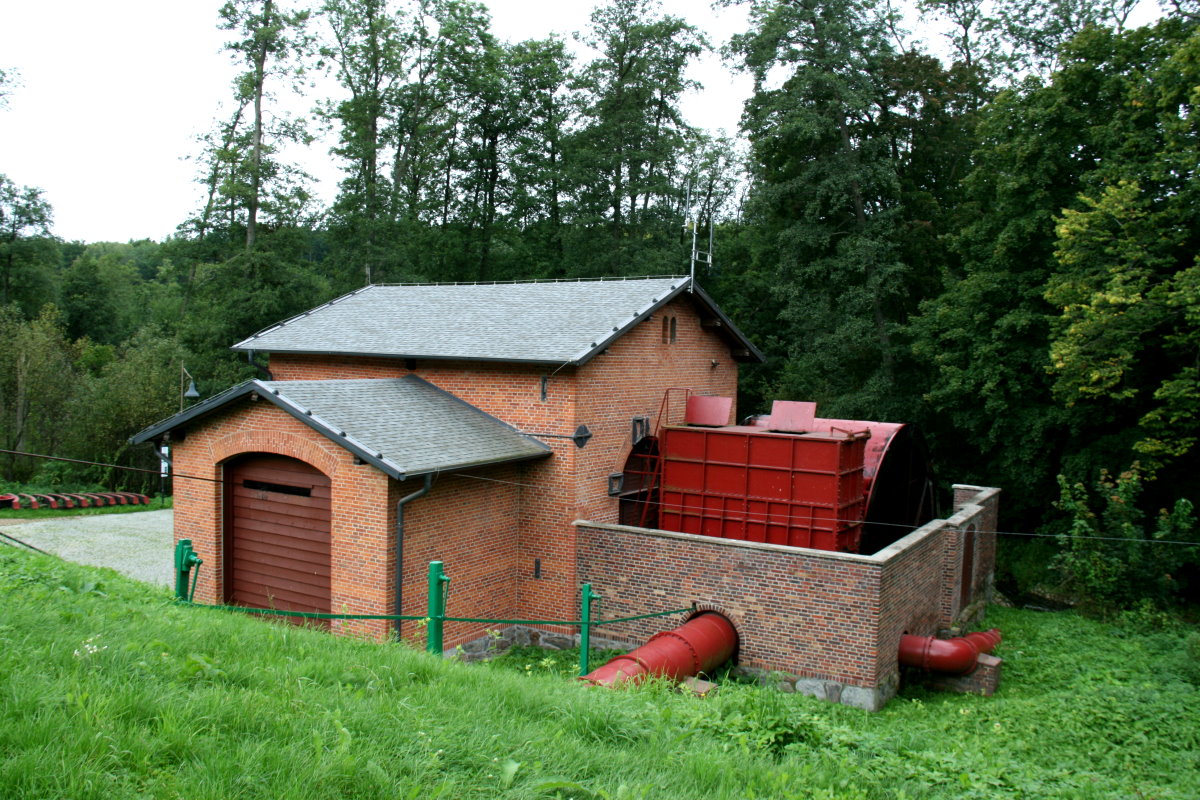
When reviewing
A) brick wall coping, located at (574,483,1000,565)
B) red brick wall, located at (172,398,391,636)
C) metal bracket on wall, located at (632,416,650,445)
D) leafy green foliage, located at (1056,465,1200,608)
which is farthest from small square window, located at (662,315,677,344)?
leafy green foliage, located at (1056,465,1200,608)

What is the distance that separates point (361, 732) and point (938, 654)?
10.6 meters

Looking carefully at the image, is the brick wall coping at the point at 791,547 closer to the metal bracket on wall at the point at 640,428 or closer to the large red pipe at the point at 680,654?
the large red pipe at the point at 680,654

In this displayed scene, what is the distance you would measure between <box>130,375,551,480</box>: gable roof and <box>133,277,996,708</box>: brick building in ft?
0.14

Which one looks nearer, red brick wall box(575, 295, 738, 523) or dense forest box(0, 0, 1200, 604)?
red brick wall box(575, 295, 738, 523)

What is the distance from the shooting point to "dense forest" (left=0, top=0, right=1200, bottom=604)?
19.3 meters

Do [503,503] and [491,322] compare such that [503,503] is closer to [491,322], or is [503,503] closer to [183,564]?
[491,322]

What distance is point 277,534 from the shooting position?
14.1 m

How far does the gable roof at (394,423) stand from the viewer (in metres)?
12.3

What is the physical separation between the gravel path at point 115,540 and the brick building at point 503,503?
3.60m

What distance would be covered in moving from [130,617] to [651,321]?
11.1 m

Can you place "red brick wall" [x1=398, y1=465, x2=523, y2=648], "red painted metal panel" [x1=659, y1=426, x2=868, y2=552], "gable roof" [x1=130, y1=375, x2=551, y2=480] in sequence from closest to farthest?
1. "gable roof" [x1=130, y1=375, x2=551, y2=480]
2. "red brick wall" [x1=398, y1=465, x2=523, y2=648]
3. "red painted metal panel" [x1=659, y1=426, x2=868, y2=552]

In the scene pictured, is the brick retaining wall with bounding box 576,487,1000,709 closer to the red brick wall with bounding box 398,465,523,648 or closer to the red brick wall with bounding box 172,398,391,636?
the red brick wall with bounding box 398,465,523,648

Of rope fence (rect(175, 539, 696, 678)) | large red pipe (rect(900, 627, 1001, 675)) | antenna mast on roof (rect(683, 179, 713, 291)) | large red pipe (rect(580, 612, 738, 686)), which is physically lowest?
large red pipe (rect(900, 627, 1001, 675))

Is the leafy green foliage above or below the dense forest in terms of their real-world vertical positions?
below
